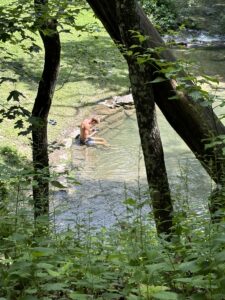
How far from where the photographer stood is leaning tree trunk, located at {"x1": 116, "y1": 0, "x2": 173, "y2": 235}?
3467 millimetres

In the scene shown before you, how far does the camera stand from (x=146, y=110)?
3.62m

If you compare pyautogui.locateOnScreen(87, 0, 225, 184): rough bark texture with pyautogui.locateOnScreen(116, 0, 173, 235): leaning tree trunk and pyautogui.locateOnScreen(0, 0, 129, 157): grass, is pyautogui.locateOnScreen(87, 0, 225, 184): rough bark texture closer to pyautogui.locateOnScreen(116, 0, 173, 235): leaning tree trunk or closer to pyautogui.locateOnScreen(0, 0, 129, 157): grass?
pyautogui.locateOnScreen(116, 0, 173, 235): leaning tree trunk

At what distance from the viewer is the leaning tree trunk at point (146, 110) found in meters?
3.47

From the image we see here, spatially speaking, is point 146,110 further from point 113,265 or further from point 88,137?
point 88,137

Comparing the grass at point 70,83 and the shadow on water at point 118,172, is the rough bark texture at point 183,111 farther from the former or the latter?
the grass at point 70,83

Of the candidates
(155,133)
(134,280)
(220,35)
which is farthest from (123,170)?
(220,35)

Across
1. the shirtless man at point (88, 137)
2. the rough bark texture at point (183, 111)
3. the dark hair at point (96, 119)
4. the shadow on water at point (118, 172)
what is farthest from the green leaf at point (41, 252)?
the dark hair at point (96, 119)

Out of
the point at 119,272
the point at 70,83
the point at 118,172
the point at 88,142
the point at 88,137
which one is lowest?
the point at 119,272

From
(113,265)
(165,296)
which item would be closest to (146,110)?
(113,265)

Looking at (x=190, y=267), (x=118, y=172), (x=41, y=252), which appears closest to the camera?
(x=190, y=267)

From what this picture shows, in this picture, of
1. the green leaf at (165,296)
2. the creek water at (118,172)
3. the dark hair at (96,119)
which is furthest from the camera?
the dark hair at (96,119)

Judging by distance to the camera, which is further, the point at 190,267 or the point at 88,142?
the point at 88,142

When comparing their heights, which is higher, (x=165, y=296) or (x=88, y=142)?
(x=88, y=142)

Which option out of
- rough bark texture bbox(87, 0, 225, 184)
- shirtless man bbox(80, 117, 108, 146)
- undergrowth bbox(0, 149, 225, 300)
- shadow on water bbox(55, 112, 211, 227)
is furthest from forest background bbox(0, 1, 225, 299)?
shirtless man bbox(80, 117, 108, 146)
